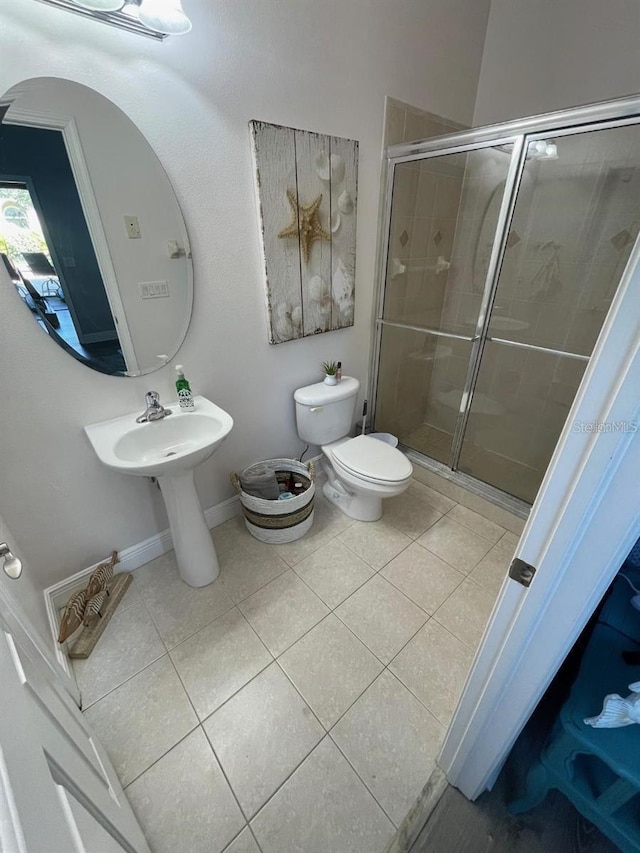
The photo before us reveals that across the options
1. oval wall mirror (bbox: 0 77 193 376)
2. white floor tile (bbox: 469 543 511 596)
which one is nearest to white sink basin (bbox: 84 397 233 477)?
oval wall mirror (bbox: 0 77 193 376)

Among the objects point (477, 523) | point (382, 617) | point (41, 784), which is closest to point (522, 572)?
point (41, 784)

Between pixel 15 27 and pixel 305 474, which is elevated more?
pixel 15 27

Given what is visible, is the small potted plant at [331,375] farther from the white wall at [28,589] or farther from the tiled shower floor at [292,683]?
the white wall at [28,589]

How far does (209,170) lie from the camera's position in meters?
1.34

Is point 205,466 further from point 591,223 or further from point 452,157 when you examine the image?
point 591,223

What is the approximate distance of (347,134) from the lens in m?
1.65

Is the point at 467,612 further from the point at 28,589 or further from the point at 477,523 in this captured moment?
the point at 28,589

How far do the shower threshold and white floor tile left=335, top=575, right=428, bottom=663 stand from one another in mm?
838

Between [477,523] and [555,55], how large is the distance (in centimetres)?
254

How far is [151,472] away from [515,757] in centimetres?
139

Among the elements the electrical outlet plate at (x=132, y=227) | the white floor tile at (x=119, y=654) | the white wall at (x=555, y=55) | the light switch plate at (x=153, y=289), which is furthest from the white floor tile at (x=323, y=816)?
the white wall at (x=555, y=55)

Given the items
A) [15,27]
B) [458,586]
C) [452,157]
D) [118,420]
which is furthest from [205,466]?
[452,157]

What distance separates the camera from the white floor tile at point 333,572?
1549mm

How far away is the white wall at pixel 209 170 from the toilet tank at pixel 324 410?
12 cm
